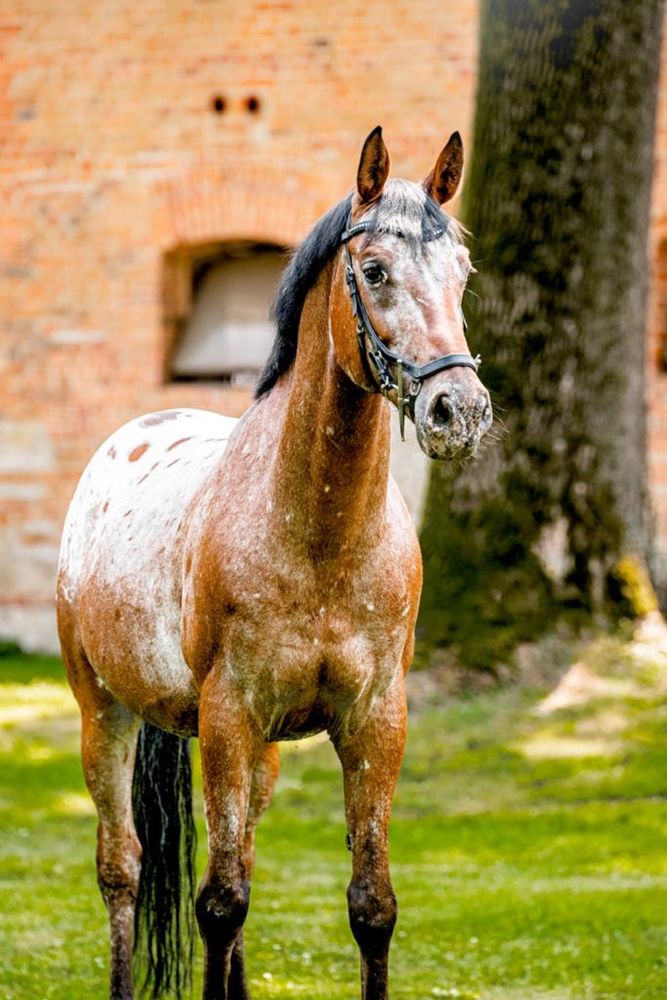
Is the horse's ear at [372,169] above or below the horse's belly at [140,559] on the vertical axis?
above

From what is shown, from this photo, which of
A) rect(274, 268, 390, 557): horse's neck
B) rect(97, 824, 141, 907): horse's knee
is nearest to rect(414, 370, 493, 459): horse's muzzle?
rect(274, 268, 390, 557): horse's neck

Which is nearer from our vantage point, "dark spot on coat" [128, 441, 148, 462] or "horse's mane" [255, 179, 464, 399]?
"horse's mane" [255, 179, 464, 399]

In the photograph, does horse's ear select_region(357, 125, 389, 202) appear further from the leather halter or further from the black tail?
the black tail

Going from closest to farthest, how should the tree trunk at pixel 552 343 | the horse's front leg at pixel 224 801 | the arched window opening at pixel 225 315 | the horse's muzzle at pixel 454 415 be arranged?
the horse's muzzle at pixel 454 415
the horse's front leg at pixel 224 801
the tree trunk at pixel 552 343
the arched window opening at pixel 225 315

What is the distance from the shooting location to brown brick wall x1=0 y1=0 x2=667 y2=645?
1218 cm

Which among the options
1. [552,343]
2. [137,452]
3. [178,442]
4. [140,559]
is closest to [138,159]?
[552,343]

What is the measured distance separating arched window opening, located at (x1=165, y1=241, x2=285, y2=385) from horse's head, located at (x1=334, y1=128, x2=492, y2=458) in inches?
354

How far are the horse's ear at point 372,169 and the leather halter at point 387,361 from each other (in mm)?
88

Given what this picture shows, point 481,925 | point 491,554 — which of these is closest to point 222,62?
point 491,554

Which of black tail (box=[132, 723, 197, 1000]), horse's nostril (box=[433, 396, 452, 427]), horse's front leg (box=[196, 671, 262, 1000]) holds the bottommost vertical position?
black tail (box=[132, 723, 197, 1000])

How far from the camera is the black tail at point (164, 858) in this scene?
16.6 feet

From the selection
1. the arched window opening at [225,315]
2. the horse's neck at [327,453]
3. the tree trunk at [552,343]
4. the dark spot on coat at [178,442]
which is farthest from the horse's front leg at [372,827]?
the arched window opening at [225,315]

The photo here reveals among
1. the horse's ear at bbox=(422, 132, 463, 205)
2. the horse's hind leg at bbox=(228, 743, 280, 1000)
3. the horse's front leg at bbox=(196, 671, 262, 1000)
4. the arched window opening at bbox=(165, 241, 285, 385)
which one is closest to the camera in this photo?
the horse's ear at bbox=(422, 132, 463, 205)

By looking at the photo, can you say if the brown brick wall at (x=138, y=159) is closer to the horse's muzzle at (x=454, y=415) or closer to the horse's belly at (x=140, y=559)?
the horse's belly at (x=140, y=559)
